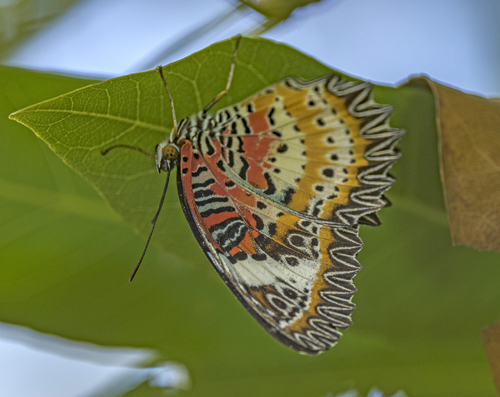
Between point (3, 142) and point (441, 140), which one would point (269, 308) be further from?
point (3, 142)

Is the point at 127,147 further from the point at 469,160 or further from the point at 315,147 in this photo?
the point at 469,160

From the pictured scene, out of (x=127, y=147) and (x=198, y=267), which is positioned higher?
(x=127, y=147)

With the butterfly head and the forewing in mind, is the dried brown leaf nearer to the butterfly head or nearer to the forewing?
the forewing

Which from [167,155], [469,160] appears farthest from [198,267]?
[469,160]

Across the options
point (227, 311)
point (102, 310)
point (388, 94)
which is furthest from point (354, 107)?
point (102, 310)

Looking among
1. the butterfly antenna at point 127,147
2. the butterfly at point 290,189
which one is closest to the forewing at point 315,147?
the butterfly at point 290,189

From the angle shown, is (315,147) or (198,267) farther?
(198,267)
